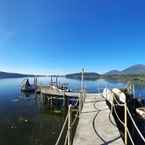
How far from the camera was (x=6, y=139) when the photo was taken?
16.4 metres

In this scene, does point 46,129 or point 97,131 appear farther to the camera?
point 46,129

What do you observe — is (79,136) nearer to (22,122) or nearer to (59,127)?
(59,127)

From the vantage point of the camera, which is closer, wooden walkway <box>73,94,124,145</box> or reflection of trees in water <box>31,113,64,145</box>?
wooden walkway <box>73,94,124,145</box>

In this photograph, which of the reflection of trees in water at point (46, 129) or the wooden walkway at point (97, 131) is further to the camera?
the reflection of trees in water at point (46, 129)

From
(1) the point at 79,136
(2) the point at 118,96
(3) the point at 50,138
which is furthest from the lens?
(2) the point at 118,96

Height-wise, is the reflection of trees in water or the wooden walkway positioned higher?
the wooden walkway

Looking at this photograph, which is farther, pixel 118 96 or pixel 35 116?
pixel 35 116

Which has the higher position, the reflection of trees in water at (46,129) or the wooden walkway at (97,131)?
the wooden walkway at (97,131)

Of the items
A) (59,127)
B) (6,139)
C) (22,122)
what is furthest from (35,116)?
(6,139)

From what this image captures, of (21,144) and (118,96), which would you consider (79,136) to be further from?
(118,96)

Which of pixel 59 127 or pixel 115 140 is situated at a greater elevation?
pixel 115 140

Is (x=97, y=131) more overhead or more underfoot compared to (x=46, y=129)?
more overhead

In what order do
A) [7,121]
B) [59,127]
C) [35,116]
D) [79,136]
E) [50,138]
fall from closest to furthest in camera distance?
[79,136]
[50,138]
[59,127]
[7,121]
[35,116]

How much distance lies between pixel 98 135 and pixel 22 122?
14.4 meters
